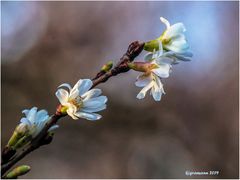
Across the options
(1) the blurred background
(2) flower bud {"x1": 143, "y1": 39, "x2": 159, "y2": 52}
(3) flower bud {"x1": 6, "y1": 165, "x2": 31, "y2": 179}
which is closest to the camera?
(3) flower bud {"x1": 6, "y1": 165, "x2": 31, "y2": 179}

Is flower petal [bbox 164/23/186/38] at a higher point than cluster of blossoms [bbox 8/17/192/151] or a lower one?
higher

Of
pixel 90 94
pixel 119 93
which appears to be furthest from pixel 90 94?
pixel 119 93

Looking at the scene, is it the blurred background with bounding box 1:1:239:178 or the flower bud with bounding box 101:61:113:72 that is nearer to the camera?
the flower bud with bounding box 101:61:113:72

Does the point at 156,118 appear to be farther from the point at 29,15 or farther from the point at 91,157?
the point at 29,15

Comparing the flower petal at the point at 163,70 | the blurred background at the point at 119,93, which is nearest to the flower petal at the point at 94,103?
the flower petal at the point at 163,70

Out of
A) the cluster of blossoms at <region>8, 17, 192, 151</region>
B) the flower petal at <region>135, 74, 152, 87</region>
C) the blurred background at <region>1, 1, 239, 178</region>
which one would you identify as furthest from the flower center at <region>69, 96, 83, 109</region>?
the blurred background at <region>1, 1, 239, 178</region>

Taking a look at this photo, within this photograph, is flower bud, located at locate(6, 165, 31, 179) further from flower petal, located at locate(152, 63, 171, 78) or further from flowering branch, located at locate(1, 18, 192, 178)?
flower petal, located at locate(152, 63, 171, 78)

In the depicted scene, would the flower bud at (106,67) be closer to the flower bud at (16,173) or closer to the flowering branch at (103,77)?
the flowering branch at (103,77)

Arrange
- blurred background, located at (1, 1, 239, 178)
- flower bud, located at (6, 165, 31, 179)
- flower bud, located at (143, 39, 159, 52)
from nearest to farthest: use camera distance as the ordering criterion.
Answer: flower bud, located at (6, 165, 31, 179)
flower bud, located at (143, 39, 159, 52)
blurred background, located at (1, 1, 239, 178)
